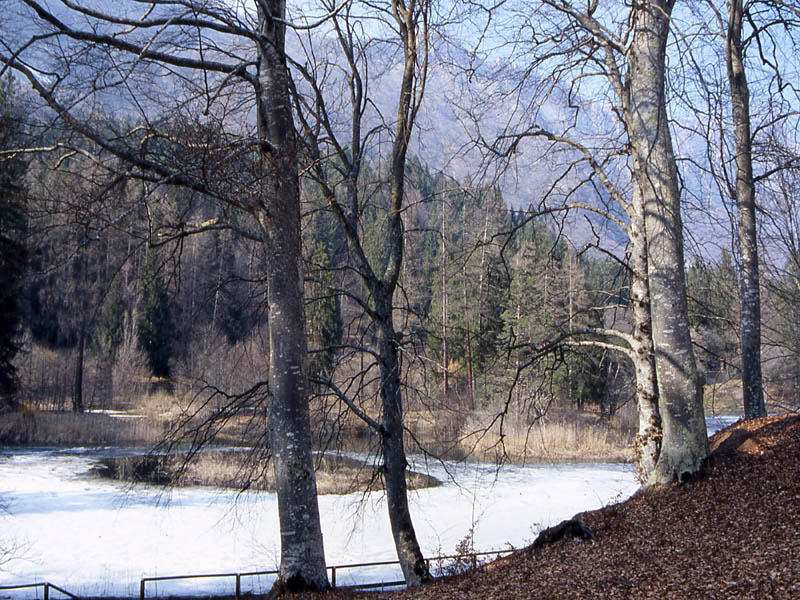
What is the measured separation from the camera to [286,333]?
6.07m

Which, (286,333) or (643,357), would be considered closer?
(286,333)

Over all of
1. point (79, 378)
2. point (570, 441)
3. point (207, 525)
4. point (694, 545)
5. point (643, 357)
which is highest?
point (643, 357)

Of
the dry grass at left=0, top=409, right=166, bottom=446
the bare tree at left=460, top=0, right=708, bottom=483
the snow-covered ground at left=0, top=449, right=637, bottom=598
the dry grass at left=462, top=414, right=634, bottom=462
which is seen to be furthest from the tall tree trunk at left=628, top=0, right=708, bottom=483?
the dry grass at left=0, top=409, right=166, bottom=446

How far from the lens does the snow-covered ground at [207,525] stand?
13.0 m

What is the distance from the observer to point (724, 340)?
12.1m

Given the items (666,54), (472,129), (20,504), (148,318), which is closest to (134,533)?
(20,504)

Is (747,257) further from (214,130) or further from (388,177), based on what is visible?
(214,130)

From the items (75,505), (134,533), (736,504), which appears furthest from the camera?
(75,505)

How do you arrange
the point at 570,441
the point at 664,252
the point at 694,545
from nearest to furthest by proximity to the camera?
the point at 694,545 → the point at 664,252 → the point at 570,441

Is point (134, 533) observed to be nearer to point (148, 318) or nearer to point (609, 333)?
point (609, 333)

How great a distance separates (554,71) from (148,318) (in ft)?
113

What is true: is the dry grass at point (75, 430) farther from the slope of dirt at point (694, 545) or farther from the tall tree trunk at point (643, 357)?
the slope of dirt at point (694, 545)

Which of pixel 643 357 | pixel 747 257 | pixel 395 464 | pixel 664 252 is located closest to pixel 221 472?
pixel 395 464

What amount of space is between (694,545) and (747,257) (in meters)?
5.79
